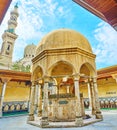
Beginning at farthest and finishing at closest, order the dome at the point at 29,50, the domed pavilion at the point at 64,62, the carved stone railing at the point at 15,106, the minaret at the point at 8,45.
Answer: the dome at the point at 29,50 → the minaret at the point at 8,45 → the carved stone railing at the point at 15,106 → the domed pavilion at the point at 64,62

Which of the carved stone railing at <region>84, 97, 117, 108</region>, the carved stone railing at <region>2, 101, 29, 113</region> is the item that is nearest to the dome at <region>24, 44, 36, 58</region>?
the carved stone railing at <region>2, 101, 29, 113</region>

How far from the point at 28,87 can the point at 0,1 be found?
14566 mm

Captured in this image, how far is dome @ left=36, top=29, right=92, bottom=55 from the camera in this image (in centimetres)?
790

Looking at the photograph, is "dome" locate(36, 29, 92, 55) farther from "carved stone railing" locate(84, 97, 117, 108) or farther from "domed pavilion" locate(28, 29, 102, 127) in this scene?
"carved stone railing" locate(84, 97, 117, 108)

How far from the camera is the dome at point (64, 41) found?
7.90 metres

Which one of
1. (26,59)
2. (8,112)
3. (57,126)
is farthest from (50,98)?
(26,59)

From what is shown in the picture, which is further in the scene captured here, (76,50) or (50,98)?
(50,98)

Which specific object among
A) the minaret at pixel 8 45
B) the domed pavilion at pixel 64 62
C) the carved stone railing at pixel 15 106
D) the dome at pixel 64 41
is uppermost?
the minaret at pixel 8 45

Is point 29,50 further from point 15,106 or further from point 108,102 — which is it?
point 108,102

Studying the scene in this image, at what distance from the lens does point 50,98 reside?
8.28 m

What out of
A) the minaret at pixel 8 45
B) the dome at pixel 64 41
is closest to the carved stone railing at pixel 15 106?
the dome at pixel 64 41

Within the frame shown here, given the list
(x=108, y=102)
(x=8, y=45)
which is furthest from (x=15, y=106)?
(x=8, y=45)

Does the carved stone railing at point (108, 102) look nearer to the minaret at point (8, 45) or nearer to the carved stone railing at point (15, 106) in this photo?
the carved stone railing at point (15, 106)

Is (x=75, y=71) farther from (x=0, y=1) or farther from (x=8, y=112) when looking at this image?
(x=8, y=112)
